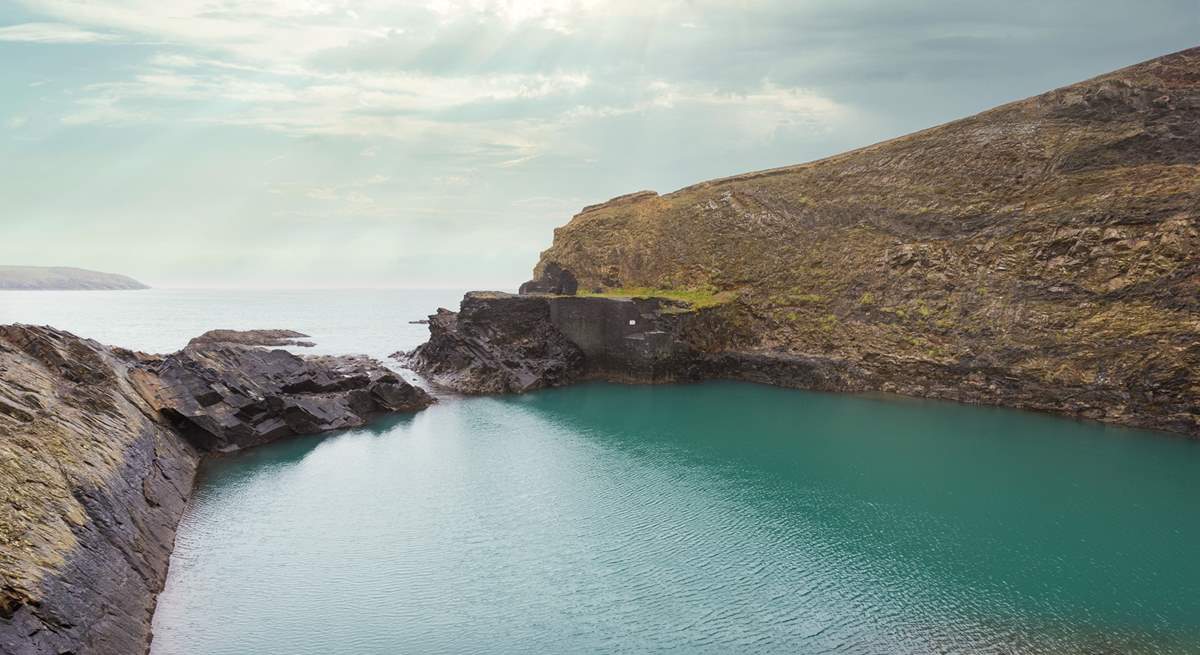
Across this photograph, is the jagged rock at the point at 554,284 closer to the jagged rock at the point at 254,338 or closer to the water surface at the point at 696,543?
the water surface at the point at 696,543

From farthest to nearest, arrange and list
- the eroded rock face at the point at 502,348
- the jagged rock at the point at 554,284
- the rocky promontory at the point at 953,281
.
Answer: the jagged rock at the point at 554,284, the eroded rock face at the point at 502,348, the rocky promontory at the point at 953,281

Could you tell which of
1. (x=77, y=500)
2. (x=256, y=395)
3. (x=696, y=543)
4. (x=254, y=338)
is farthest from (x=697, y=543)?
(x=254, y=338)

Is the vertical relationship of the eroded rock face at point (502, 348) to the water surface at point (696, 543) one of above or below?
above

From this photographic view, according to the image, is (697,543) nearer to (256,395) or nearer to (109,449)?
(109,449)

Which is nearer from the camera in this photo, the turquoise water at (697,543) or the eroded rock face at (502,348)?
the turquoise water at (697,543)

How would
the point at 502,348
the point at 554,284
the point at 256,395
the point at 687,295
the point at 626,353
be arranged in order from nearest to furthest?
the point at 256,395, the point at 626,353, the point at 502,348, the point at 687,295, the point at 554,284

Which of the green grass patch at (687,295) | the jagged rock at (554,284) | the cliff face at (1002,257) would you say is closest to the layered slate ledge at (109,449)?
the jagged rock at (554,284)
